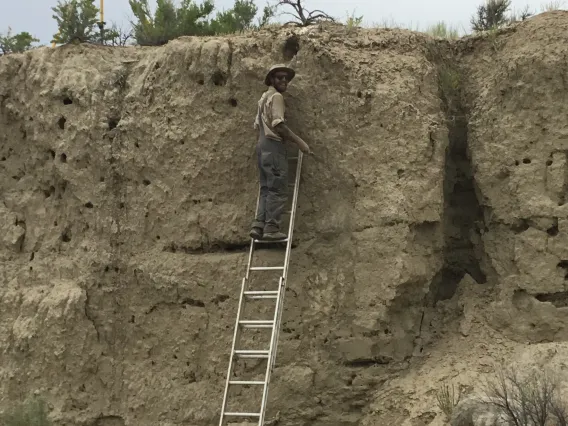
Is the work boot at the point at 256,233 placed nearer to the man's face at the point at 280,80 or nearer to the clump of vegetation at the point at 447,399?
the man's face at the point at 280,80

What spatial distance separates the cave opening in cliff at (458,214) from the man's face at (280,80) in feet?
5.66

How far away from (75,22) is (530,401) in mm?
7088

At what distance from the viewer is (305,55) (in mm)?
8773

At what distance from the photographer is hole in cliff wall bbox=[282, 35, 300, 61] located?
8930 mm

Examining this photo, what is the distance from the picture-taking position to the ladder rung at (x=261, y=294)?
27.1ft

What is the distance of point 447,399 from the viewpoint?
7.65 meters

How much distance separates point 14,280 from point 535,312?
533 cm

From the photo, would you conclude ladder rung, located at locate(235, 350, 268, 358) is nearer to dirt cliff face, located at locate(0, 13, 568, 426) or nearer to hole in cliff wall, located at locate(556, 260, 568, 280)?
dirt cliff face, located at locate(0, 13, 568, 426)

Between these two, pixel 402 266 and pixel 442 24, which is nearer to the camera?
pixel 402 266

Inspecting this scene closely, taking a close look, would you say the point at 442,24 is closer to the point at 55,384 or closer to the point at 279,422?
the point at 279,422

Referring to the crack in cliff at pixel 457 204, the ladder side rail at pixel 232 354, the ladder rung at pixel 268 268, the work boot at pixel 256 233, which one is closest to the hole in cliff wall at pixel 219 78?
the work boot at pixel 256 233

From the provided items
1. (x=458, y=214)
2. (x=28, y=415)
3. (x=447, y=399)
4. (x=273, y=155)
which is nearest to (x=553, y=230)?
(x=458, y=214)

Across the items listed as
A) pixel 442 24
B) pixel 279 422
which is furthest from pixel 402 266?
pixel 442 24

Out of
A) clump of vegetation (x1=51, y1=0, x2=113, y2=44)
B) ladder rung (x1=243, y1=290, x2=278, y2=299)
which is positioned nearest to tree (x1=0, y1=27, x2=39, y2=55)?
clump of vegetation (x1=51, y1=0, x2=113, y2=44)
